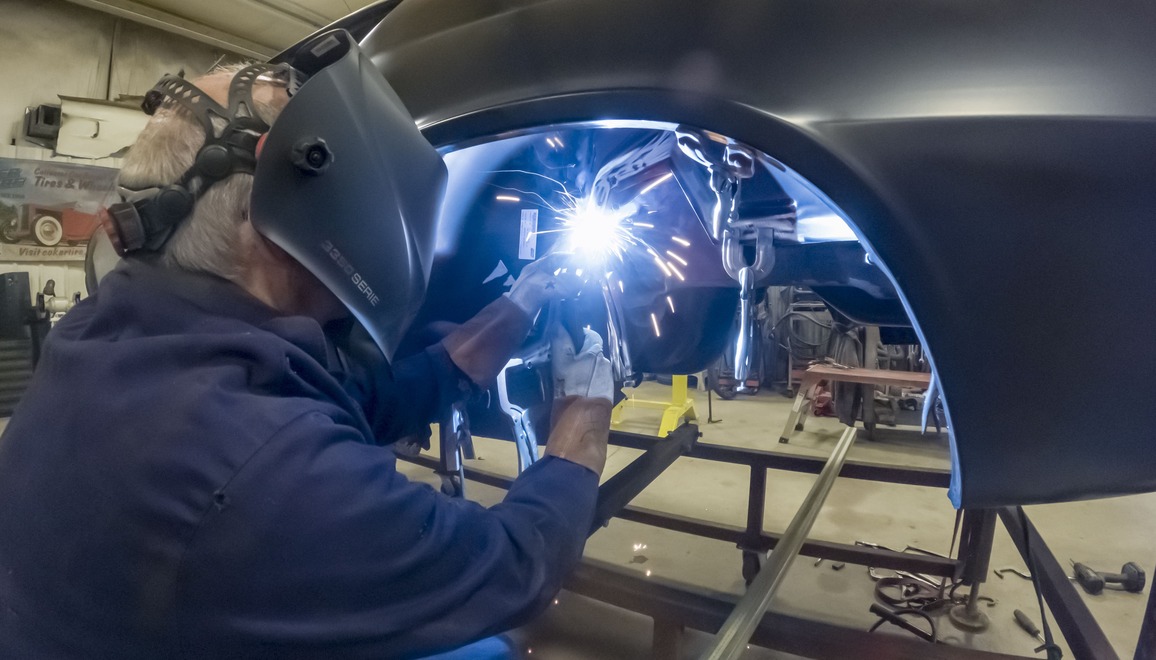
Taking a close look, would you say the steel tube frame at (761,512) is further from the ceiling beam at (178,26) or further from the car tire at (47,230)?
the ceiling beam at (178,26)

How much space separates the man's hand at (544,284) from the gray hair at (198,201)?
0.51m

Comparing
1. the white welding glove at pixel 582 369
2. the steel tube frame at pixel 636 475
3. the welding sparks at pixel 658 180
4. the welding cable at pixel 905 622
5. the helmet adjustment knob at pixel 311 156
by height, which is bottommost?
the welding cable at pixel 905 622

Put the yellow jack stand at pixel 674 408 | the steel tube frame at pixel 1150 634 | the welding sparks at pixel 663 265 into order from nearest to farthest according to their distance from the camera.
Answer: the steel tube frame at pixel 1150 634 → the welding sparks at pixel 663 265 → the yellow jack stand at pixel 674 408

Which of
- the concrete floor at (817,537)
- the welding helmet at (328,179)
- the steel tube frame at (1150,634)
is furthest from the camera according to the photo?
the concrete floor at (817,537)

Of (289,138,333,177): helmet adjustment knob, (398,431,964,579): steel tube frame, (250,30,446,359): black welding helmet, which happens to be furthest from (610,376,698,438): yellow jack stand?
(289,138,333,177): helmet adjustment knob

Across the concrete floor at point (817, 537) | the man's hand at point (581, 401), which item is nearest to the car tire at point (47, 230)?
the concrete floor at point (817, 537)

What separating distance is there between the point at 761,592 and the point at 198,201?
103 cm

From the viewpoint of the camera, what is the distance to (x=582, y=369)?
972 mm

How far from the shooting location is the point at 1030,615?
1.70 m

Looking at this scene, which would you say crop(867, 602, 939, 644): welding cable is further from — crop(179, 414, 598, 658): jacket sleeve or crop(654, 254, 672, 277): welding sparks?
crop(179, 414, 598, 658): jacket sleeve

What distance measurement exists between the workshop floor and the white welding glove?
0.87 m

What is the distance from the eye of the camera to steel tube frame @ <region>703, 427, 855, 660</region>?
922 millimetres

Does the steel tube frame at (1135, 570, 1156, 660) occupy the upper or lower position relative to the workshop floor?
upper

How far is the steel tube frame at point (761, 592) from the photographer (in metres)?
0.92
